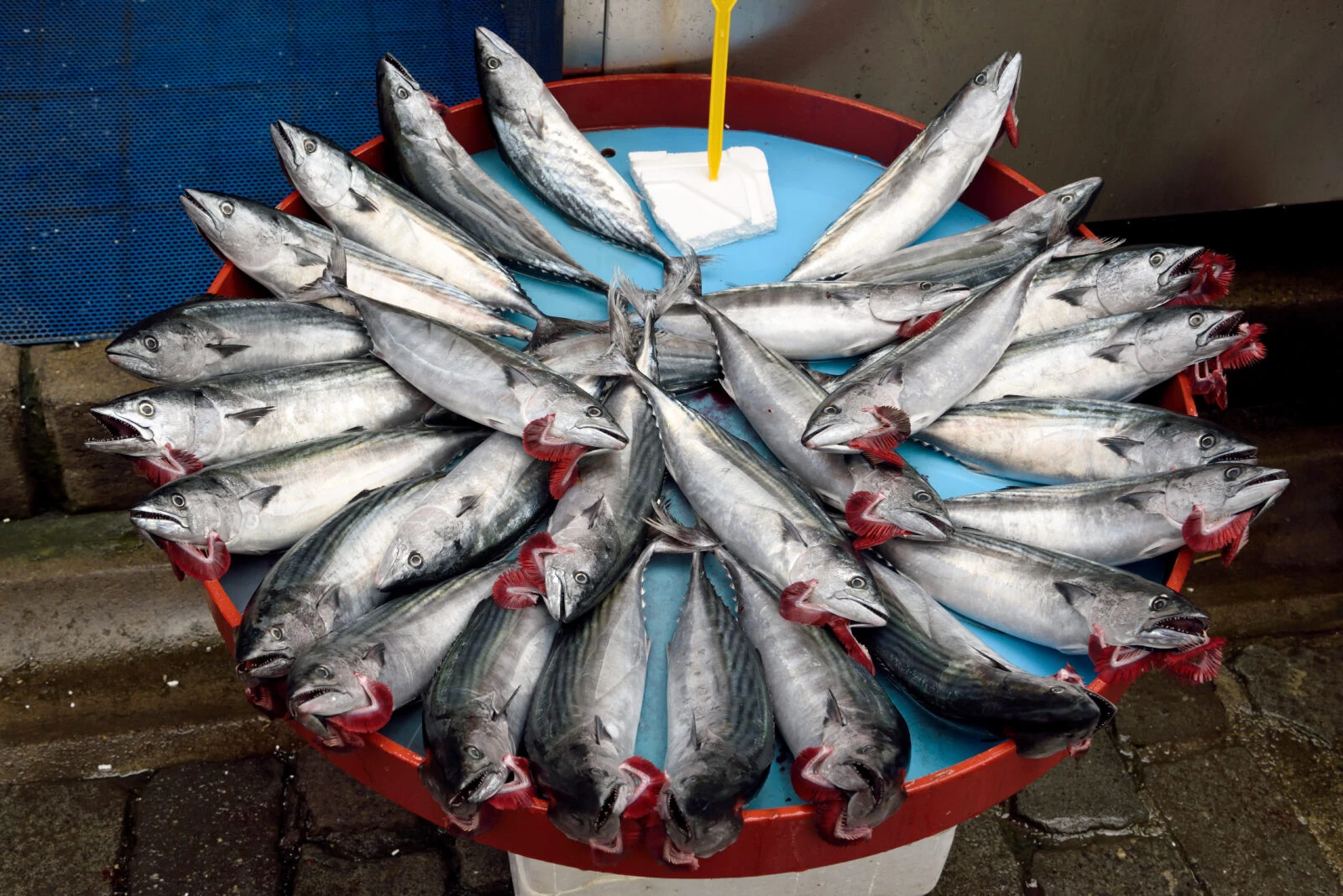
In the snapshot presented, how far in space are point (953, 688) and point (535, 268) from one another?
151 cm

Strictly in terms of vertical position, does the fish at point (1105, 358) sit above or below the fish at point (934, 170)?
below

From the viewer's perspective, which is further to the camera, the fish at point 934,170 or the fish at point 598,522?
the fish at point 934,170

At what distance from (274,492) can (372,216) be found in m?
0.90

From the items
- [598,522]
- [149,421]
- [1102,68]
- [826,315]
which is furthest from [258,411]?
[1102,68]

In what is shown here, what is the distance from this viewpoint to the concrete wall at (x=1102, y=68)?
12.3ft

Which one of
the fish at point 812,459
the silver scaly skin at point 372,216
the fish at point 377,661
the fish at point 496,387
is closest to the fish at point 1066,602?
the fish at point 812,459

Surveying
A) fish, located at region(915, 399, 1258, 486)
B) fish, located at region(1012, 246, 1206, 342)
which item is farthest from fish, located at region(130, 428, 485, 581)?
fish, located at region(1012, 246, 1206, 342)

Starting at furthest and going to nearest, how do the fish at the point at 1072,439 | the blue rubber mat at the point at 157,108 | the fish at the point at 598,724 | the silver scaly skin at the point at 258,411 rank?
the blue rubber mat at the point at 157,108 → the fish at the point at 1072,439 → the silver scaly skin at the point at 258,411 → the fish at the point at 598,724

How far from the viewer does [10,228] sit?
12.8 ft

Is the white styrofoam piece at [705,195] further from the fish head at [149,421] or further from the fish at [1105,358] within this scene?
the fish head at [149,421]

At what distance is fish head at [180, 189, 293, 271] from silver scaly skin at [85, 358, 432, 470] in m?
0.35

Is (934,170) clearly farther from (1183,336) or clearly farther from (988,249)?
(1183,336)

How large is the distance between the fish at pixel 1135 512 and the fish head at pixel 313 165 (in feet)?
5.69

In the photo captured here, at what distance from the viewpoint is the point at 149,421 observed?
2146mm
